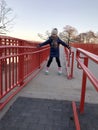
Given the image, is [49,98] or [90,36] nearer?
[49,98]

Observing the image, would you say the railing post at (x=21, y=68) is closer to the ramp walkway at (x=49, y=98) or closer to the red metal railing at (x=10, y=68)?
the red metal railing at (x=10, y=68)

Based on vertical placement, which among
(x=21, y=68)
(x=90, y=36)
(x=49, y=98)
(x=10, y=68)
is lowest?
(x=49, y=98)

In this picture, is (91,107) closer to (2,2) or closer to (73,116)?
(73,116)

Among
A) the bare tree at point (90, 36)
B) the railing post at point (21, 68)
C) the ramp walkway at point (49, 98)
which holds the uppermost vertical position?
the bare tree at point (90, 36)

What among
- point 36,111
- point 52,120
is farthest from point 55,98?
point 52,120

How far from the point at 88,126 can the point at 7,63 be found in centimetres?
192

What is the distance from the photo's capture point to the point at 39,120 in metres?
3.54

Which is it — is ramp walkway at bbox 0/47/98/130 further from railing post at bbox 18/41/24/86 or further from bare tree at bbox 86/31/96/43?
bare tree at bbox 86/31/96/43

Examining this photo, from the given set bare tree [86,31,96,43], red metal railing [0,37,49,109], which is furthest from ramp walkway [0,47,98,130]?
bare tree [86,31,96,43]

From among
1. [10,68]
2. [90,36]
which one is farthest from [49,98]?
[90,36]

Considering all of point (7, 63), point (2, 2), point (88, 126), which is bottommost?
point (88, 126)

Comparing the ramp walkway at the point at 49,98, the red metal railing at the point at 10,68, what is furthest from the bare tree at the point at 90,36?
the red metal railing at the point at 10,68

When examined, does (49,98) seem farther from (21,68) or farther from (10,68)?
(21,68)

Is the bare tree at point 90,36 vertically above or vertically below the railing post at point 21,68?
above
